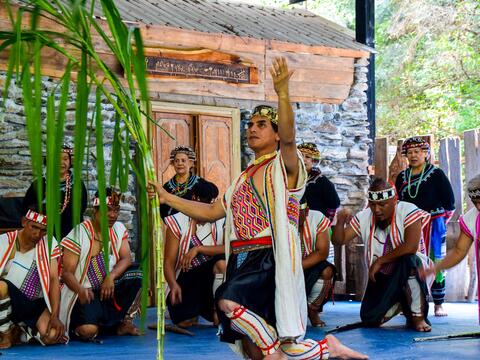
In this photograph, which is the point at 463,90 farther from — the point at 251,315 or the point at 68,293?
the point at 251,315

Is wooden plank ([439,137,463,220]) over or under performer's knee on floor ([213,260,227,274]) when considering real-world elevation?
over

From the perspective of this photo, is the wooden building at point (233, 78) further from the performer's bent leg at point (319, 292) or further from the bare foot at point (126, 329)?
the performer's bent leg at point (319, 292)

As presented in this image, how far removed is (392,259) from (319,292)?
58cm

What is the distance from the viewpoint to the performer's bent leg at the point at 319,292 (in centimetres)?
716

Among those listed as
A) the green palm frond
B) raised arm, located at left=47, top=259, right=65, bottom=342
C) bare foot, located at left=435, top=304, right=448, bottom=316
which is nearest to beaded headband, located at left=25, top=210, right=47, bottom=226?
raised arm, located at left=47, top=259, right=65, bottom=342

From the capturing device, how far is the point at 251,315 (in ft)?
14.8

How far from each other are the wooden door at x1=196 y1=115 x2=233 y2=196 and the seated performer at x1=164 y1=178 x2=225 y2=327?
2155 millimetres

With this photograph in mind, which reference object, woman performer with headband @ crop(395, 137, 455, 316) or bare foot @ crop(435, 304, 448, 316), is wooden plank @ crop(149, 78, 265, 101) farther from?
bare foot @ crop(435, 304, 448, 316)

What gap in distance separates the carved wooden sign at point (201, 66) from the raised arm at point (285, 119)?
458cm

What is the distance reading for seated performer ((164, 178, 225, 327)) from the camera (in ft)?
23.5

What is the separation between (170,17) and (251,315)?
5.41 meters

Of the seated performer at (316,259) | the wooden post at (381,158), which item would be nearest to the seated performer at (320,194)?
the seated performer at (316,259)

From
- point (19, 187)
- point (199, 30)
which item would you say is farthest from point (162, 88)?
point (19, 187)

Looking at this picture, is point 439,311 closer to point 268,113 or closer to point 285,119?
point 268,113
